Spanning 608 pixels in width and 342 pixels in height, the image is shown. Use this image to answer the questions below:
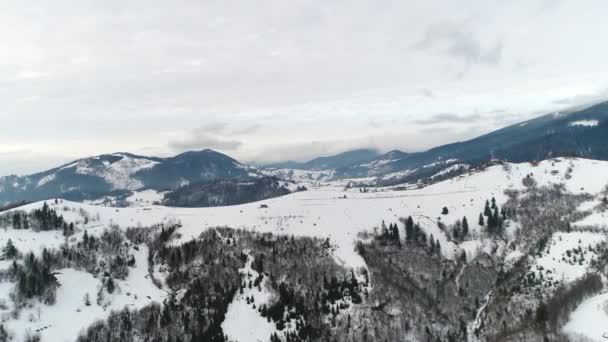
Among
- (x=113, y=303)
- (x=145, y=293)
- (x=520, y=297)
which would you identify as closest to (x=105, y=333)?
(x=113, y=303)

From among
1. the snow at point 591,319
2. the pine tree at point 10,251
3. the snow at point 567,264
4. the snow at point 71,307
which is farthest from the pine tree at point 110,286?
the snow at point 567,264

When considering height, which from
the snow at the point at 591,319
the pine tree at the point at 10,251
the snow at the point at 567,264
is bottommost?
the snow at the point at 591,319

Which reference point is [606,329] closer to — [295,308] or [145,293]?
[295,308]

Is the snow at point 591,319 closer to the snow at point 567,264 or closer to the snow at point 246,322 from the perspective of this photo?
the snow at point 567,264

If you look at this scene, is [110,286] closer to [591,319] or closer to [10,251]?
[10,251]

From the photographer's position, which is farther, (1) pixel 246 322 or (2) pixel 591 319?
(1) pixel 246 322

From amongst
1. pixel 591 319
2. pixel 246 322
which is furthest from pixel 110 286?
pixel 591 319

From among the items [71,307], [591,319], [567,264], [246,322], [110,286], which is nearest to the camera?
[591,319]
